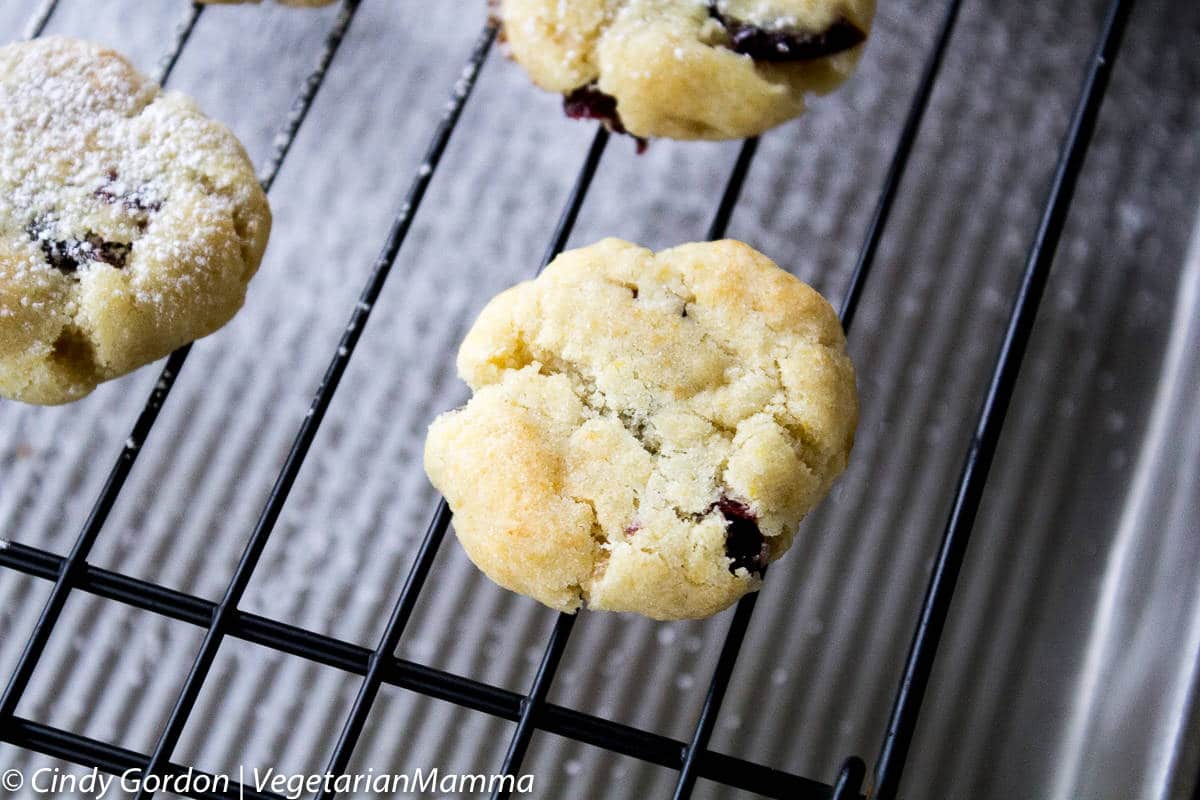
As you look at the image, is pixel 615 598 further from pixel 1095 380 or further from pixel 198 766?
pixel 1095 380

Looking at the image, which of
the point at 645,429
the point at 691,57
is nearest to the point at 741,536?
the point at 645,429

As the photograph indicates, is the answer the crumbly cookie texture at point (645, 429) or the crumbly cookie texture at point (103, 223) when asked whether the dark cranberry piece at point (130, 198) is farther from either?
the crumbly cookie texture at point (645, 429)

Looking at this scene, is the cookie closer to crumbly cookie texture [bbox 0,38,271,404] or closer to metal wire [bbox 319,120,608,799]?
crumbly cookie texture [bbox 0,38,271,404]

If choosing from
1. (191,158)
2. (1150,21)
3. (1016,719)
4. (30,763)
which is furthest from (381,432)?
(1150,21)

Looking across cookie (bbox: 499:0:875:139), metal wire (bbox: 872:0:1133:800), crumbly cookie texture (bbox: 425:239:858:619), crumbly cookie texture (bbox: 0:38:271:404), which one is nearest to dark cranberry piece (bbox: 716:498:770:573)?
crumbly cookie texture (bbox: 425:239:858:619)

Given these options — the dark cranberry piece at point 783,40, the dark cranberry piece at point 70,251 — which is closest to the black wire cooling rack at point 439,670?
the dark cranberry piece at point 70,251

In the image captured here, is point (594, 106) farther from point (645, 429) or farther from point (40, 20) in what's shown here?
point (40, 20)
